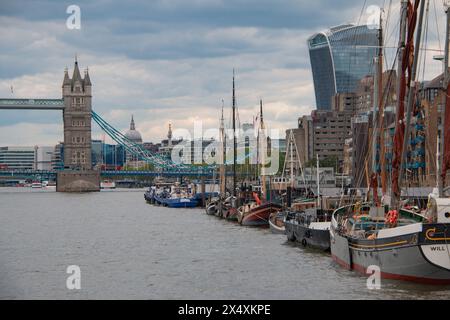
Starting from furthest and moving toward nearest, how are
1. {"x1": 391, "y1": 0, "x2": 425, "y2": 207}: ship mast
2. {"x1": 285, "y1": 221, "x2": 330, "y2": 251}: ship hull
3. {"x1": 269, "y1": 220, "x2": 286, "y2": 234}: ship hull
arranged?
{"x1": 269, "y1": 220, "x2": 286, "y2": 234}: ship hull
{"x1": 285, "y1": 221, "x2": 330, "y2": 251}: ship hull
{"x1": 391, "y1": 0, "x2": 425, "y2": 207}: ship mast

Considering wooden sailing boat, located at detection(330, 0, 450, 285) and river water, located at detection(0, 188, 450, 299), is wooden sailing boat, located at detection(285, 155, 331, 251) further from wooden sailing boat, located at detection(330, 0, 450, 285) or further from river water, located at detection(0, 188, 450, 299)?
wooden sailing boat, located at detection(330, 0, 450, 285)

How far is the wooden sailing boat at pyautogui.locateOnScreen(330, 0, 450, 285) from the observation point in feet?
107

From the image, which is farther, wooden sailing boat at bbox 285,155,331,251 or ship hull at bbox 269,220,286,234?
ship hull at bbox 269,220,286,234

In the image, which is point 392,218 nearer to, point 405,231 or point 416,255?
point 405,231

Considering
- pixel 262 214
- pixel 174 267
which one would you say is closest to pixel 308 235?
pixel 174 267

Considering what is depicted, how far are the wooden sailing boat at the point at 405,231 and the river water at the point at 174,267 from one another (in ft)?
2.05

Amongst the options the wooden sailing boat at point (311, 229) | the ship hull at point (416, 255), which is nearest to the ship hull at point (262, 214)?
the wooden sailing boat at point (311, 229)

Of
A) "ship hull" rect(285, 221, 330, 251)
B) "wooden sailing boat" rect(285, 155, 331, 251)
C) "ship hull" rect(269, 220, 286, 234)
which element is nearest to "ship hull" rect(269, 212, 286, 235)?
"ship hull" rect(269, 220, 286, 234)

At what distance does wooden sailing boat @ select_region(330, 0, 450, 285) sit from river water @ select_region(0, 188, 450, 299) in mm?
626

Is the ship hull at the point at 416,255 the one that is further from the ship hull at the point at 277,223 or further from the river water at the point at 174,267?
the ship hull at the point at 277,223

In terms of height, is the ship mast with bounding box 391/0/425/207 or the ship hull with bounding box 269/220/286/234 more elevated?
the ship mast with bounding box 391/0/425/207

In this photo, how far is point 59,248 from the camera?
55375 millimetres

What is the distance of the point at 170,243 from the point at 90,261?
12069 mm
